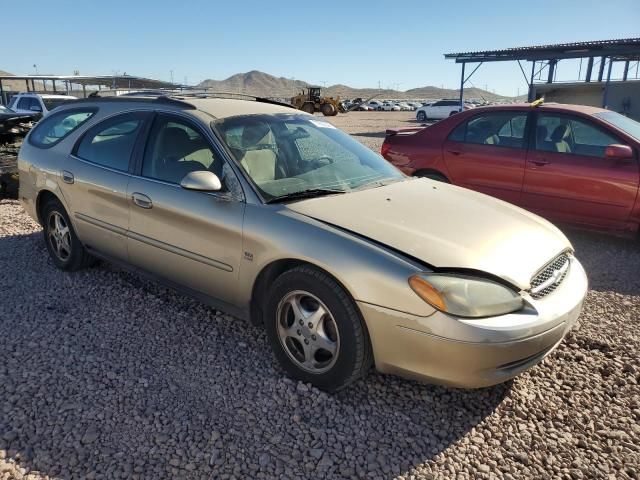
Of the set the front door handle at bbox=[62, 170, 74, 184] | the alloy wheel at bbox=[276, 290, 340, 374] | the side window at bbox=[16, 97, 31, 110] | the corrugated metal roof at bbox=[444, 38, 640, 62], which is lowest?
the alloy wheel at bbox=[276, 290, 340, 374]

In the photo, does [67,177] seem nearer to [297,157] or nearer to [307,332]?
[297,157]

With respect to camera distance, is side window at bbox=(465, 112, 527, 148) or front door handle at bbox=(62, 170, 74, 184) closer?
front door handle at bbox=(62, 170, 74, 184)

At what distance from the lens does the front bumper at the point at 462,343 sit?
2.36 meters

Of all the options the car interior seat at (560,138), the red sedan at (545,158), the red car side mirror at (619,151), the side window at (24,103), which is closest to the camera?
the red car side mirror at (619,151)

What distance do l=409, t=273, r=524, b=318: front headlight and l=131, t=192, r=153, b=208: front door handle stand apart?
6.62ft

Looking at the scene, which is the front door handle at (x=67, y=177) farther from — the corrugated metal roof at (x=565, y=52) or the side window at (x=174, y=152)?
the corrugated metal roof at (x=565, y=52)

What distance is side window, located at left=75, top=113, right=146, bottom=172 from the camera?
3824 millimetres

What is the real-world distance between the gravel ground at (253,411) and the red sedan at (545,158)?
198 cm

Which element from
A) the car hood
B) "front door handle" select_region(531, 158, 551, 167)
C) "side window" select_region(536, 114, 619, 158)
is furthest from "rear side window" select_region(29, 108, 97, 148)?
"side window" select_region(536, 114, 619, 158)

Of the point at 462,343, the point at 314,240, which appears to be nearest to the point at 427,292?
the point at 462,343

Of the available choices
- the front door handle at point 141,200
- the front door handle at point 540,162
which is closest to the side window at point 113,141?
the front door handle at point 141,200

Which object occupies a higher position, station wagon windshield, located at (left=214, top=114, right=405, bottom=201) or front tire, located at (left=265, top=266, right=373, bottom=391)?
station wagon windshield, located at (left=214, top=114, right=405, bottom=201)

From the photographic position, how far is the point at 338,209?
2926 mm

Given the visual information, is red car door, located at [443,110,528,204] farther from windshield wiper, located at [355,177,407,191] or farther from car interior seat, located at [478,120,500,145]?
windshield wiper, located at [355,177,407,191]
